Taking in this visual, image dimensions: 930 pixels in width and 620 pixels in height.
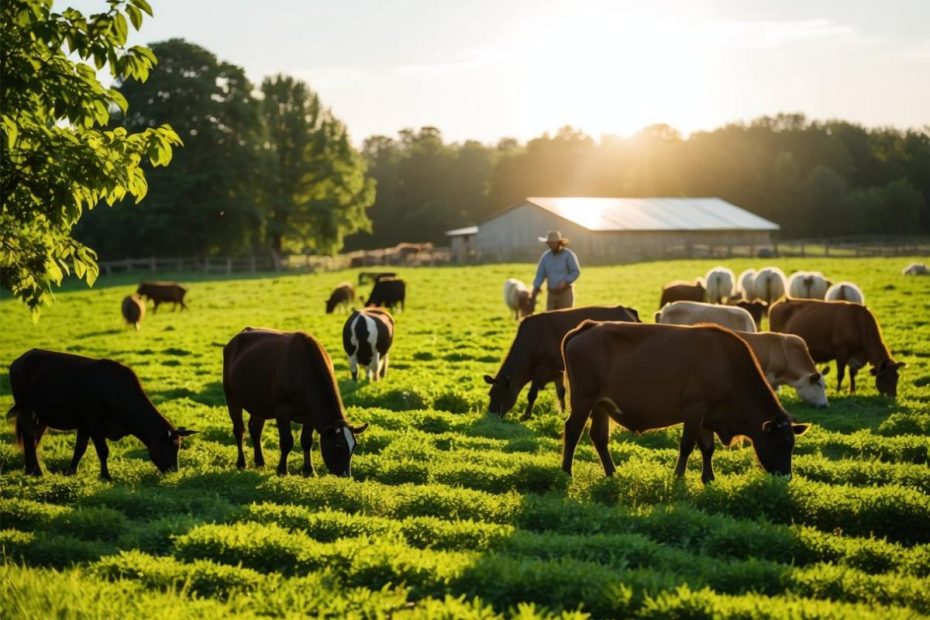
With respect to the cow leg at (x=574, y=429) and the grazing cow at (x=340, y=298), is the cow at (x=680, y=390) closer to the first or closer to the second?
the cow leg at (x=574, y=429)

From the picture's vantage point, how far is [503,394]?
13086 mm

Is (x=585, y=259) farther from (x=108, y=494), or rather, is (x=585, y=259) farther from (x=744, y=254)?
(x=108, y=494)

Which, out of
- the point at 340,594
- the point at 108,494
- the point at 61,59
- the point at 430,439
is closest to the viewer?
the point at 340,594

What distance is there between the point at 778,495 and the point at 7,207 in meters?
7.19

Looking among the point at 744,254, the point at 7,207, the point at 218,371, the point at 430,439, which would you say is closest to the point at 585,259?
the point at 744,254

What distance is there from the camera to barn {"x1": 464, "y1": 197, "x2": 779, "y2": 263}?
63844 millimetres

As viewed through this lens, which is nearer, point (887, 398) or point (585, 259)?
point (887, 398)

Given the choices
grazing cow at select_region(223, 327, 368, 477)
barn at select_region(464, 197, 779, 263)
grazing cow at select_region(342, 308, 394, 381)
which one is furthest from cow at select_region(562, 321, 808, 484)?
barn at select_region(464, 197, 779, 263)

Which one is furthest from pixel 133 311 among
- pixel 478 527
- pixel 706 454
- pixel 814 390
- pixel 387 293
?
pixel 478 527

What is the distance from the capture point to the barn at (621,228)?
209ft

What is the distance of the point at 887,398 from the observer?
14.1 meters

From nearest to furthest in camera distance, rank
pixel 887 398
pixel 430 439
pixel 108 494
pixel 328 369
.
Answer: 1. pixel 108 494
2. pixel 328 369
3. pixel 430 439
4. pixel 887 398

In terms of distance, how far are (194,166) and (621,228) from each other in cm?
2951

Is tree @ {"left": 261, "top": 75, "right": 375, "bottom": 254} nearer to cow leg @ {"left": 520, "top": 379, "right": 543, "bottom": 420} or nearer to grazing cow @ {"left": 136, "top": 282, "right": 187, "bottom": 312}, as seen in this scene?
grazing cow @ {"left": 136, "top": 282, "right": 187, "bottom": 312}
